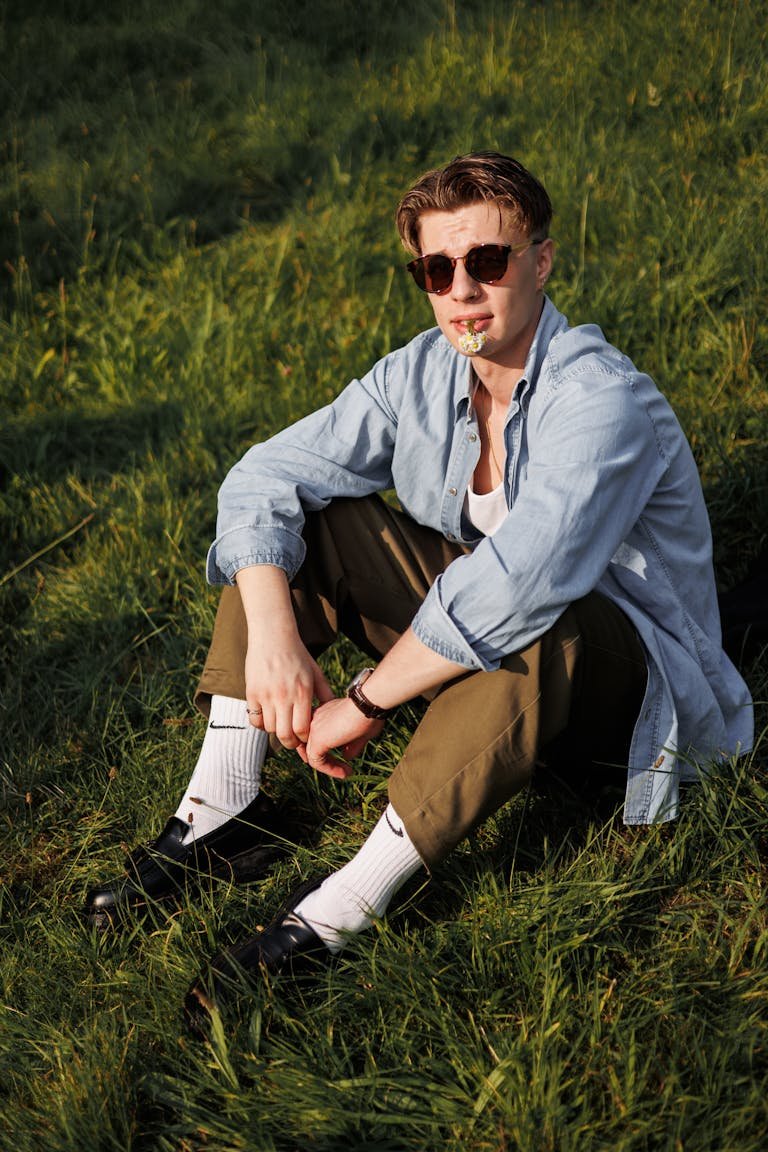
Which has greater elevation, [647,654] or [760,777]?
[647,654]

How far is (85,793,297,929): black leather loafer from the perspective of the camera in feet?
8.08

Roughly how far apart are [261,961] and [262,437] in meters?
2.39

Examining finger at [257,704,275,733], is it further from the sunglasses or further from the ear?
the ear

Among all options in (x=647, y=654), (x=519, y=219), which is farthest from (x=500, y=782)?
(x=519, y=219)

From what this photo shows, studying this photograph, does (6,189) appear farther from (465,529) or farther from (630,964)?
(630,964)

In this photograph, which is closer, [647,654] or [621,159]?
[647,654]

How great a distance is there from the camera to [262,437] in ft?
13.6

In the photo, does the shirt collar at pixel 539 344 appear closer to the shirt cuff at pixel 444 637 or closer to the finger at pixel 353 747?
the shirt cuff at pixel 444 637

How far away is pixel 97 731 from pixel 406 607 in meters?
1.13

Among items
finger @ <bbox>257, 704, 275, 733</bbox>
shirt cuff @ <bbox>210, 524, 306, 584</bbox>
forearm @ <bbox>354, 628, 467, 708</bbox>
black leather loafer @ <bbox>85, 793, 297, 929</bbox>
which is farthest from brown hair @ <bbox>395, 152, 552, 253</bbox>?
black leather loafer @ <bbox>85, 793, 297, 929</bbox>

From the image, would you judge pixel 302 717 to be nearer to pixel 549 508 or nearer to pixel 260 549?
pixel 260 549

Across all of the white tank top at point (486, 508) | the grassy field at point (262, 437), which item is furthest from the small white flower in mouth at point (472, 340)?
the grassy field at point (262, 437)

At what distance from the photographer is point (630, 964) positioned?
2119 millimetres

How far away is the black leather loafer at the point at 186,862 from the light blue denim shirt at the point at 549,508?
2.00ft
